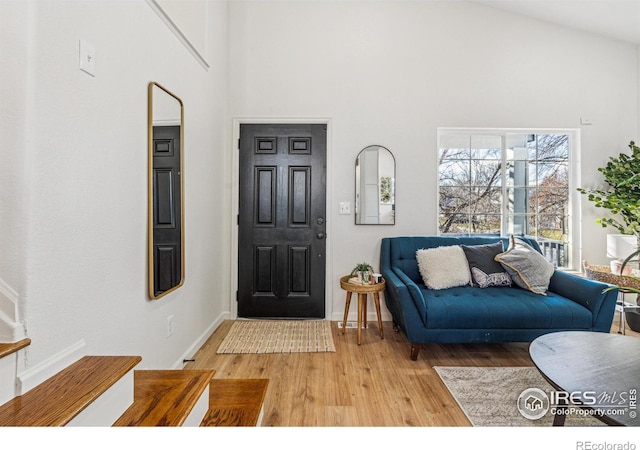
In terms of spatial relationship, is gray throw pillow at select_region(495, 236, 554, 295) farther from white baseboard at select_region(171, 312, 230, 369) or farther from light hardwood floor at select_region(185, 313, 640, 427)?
white baseboard at select_region(171, 312, 230, 369)

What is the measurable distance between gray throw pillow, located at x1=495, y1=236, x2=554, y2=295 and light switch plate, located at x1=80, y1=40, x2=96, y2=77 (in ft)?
10.00

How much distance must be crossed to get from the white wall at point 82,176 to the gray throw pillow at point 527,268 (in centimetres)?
266

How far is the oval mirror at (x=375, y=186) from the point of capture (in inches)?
127

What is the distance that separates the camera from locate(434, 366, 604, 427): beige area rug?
5.34 ft

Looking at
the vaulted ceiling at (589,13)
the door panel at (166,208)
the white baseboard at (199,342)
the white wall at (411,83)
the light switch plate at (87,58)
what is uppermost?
the vaulted ceiling at (589,13)

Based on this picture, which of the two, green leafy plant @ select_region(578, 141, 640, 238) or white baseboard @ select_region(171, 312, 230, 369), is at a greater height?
green leafy plant @ select_region(578, 141, 640, 238)

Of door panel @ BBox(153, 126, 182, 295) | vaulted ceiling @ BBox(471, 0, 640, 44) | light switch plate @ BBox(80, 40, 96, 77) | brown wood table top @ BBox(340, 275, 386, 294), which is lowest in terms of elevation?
brown wood table top @ BBox(340, 275, 386, 294)

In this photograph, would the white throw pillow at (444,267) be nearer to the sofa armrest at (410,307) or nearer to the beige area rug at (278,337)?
the sofa armrest at (410,307)

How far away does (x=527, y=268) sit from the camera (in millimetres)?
2611

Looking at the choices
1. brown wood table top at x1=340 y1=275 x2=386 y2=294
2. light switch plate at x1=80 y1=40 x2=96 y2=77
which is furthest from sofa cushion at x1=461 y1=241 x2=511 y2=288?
light switch plate at x1=80 y1=40 x2=96 y2=77

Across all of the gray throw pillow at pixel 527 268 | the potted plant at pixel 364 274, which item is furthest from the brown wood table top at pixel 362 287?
the gray throw pillow at pixel 527 268

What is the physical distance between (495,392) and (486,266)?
1143mm

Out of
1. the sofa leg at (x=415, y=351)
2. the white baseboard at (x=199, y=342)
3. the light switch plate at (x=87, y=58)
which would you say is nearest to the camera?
the light switch plate at (x=87, y=58)
